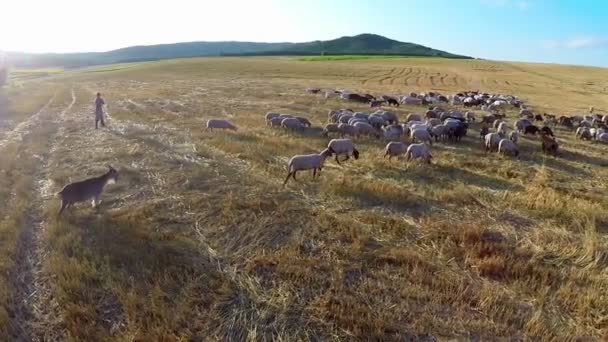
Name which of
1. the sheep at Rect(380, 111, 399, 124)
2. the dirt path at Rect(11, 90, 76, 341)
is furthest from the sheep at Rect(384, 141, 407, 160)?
the dirt path at Rect(11, 90, 76, 341)

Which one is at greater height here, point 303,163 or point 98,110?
point 98,110

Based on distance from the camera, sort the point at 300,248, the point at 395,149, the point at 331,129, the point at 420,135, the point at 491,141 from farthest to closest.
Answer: the point at 331,129 < the point at 420,135 < the point at 491,141 < the point at 395,149 < the point at 300,248

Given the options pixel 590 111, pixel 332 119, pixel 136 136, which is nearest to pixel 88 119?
pixel 136 136

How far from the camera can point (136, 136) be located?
20547 mm

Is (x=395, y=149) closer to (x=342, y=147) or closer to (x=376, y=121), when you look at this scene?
(x=342, y=147)

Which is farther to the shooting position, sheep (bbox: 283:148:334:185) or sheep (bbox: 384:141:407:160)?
sheep (bbox: 384:141:407:160)

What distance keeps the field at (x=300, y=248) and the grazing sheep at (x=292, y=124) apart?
5564mm

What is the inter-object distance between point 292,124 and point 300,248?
14.8 metres

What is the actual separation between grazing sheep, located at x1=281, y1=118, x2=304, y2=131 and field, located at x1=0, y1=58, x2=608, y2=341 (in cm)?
556

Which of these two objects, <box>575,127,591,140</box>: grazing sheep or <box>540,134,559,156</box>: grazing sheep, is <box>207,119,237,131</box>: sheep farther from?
<box>575,127,591,140</box>: grazing sheep

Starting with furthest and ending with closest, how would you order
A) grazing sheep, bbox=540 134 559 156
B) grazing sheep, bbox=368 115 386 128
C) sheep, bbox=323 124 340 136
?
grazing sheep, bbox=368 115 386 128, sheep, bbox=323 124 340 136, grazing sheep, bbox=540 134 559 156

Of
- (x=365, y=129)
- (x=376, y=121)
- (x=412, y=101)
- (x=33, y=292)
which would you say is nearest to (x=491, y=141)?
(x=365, y=129)

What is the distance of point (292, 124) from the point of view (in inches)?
909

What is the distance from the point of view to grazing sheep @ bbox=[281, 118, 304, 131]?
23.0 metres
